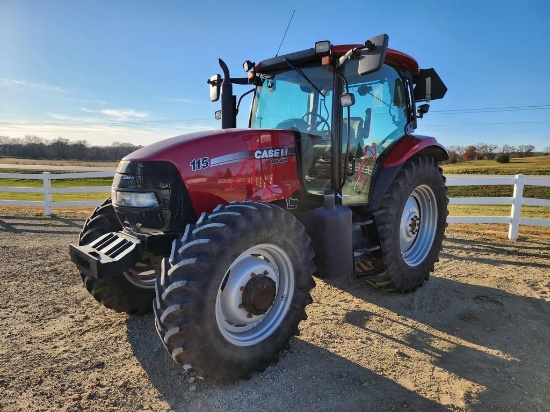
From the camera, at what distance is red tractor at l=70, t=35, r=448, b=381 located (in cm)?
249

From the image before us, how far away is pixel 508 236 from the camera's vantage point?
23.6 ft

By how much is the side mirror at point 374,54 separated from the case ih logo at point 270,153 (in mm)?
907

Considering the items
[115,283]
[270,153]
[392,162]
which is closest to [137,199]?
[115,283]

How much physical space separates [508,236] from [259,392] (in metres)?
6.42

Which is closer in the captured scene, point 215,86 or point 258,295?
point 258,295

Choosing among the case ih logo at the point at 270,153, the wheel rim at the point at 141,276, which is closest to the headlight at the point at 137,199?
the wheel rim at the point at 141,276

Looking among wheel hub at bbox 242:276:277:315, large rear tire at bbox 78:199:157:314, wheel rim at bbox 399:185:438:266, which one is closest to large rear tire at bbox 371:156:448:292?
wheel rim at bbox 399:185:438:266

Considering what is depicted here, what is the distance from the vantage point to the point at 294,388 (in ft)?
8.60

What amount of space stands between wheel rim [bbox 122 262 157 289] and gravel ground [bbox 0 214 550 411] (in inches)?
13.0

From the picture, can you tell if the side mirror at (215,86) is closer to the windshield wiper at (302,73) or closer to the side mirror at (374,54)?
the windshield wiper at (302,73)

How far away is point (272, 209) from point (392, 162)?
186cm

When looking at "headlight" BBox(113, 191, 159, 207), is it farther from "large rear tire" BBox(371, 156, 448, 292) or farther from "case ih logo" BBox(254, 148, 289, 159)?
"large rear tire" BBox(371, 156, 448, 292)

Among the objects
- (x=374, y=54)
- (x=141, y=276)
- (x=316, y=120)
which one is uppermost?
(x=374, y=54)

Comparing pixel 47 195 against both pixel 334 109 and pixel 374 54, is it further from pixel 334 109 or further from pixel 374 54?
pixel 374 54
